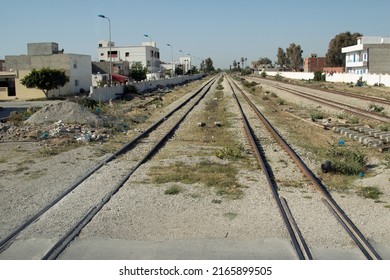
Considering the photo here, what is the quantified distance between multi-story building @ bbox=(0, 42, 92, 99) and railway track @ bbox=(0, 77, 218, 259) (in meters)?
42.8

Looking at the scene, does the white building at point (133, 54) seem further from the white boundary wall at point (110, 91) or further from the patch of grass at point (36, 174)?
the patch of grass at point (36, 174)

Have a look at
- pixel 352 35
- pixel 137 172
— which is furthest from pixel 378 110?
pixel 352 35

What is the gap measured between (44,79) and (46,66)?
1045cm

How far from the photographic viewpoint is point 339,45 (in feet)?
436

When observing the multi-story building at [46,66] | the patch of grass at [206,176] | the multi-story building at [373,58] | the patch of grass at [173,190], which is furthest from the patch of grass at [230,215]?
the multi-story building at [373,58]

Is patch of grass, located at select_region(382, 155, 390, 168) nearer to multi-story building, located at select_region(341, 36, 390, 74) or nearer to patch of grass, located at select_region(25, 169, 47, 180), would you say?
patch of grass, located at select_region(25, 169, 47, 180)

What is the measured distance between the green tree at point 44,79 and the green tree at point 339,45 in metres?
100

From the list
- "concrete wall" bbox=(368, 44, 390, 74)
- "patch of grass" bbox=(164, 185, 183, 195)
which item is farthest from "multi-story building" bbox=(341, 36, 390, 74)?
"patch of grass" bbox=(164, 185, 183, 195)

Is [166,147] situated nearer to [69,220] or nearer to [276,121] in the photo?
[69,220]

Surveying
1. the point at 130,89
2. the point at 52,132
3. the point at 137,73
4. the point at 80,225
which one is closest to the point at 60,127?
the point at 52,132

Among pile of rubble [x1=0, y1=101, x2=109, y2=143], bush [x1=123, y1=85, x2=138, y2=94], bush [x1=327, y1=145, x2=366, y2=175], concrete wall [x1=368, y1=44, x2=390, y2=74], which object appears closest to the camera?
bush [x1=327, y1=145, x2=366, y2=175]

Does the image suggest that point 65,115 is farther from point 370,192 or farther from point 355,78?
point 355,78

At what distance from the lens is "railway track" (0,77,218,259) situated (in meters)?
6.36
